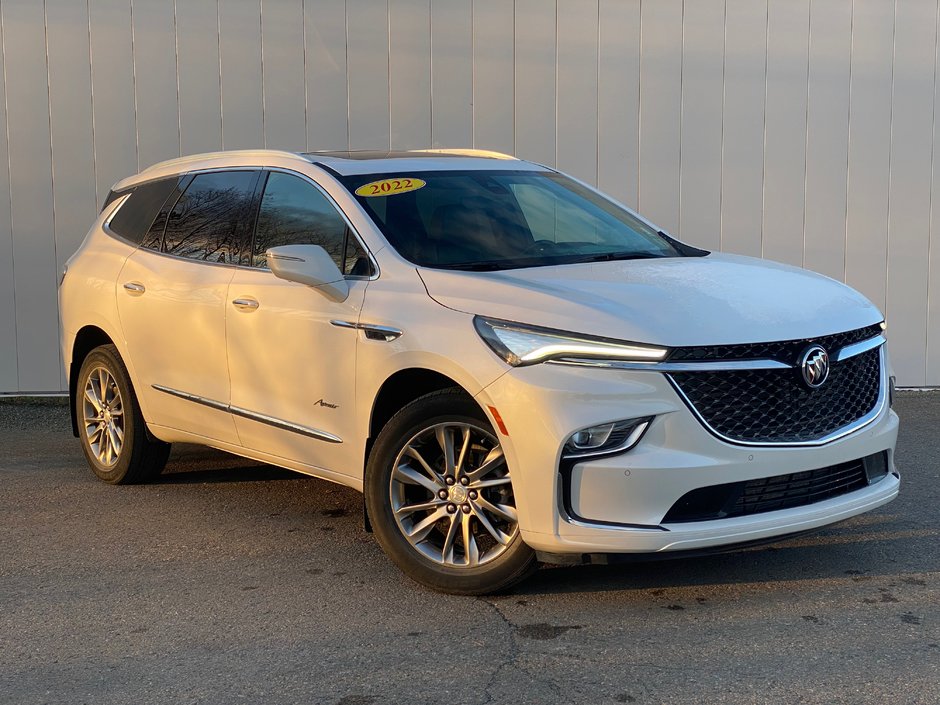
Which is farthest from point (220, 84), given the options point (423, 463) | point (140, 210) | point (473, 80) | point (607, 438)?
point (607, 438)

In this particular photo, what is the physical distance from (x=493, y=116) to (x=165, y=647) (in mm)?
5936

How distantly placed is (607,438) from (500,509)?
0.55 metres

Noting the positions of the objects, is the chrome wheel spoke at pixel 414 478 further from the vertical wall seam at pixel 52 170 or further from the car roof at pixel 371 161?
the vertical wall seam at pixel 52 170

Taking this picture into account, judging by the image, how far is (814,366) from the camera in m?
4.42

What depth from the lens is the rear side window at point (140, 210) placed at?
6523 mm

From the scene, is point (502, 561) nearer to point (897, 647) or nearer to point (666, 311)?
point (666, 311)

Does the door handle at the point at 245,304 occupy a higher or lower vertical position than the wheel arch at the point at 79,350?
higher

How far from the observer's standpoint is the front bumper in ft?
13.6

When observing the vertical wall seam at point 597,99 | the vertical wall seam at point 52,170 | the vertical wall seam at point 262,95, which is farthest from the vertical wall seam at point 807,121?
the vertical wall seam at point 52,170

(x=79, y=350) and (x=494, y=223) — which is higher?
(x=494, y=223)

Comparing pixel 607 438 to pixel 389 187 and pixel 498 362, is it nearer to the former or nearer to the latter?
pixel 498 362

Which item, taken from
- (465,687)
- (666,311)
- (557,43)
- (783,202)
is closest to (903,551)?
(666,311)

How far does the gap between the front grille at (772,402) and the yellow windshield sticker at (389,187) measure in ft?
5.90

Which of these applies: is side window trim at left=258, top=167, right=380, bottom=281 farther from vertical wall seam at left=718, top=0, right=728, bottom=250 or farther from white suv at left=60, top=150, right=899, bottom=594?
vertical wall seam at left=718, top=0, right=728, bottom=250
